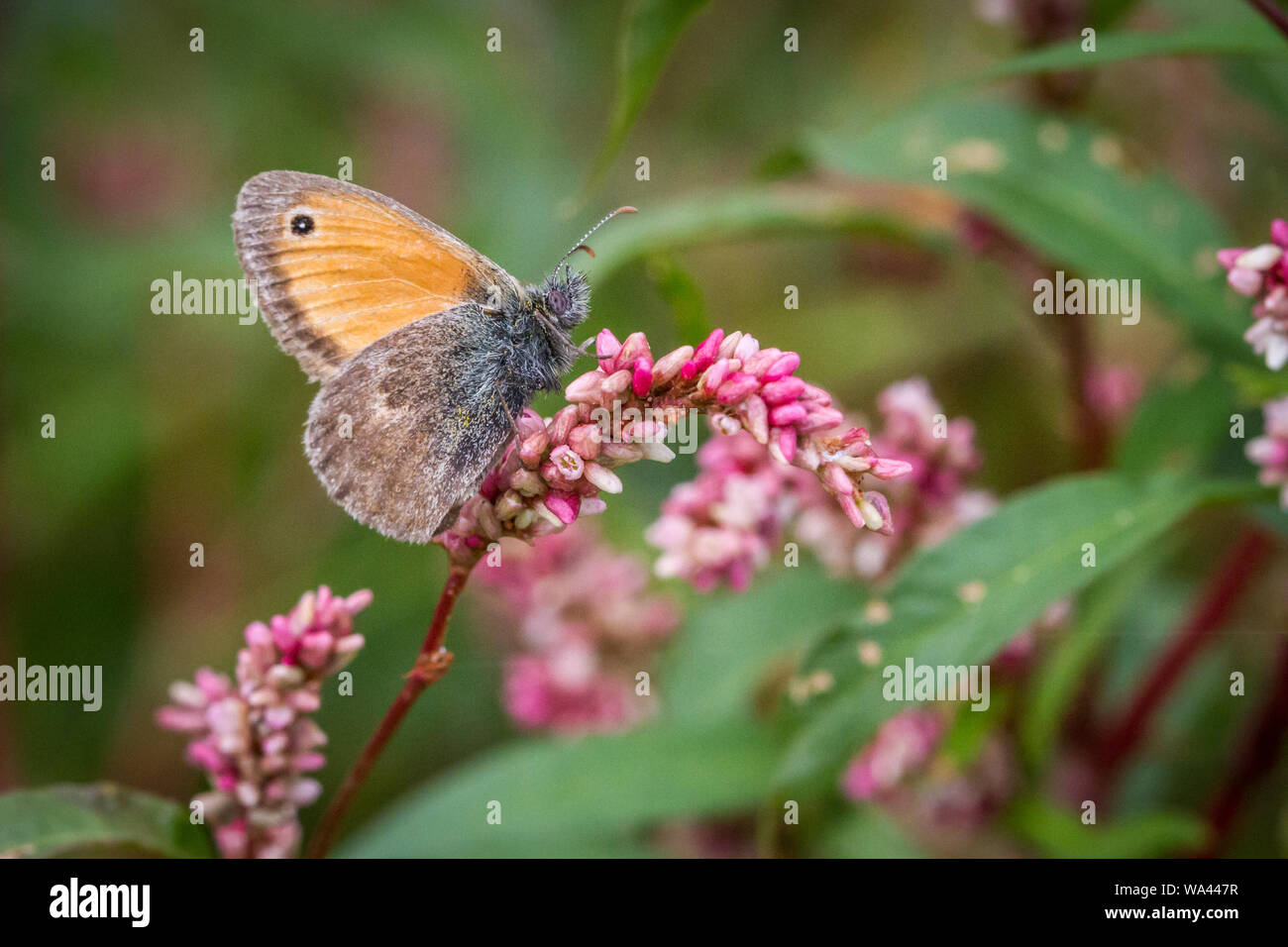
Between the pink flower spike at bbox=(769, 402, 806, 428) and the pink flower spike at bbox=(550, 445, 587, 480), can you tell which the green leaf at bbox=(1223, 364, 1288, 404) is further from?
the pink flower spike at bbox=(550, 445, 587, 480)

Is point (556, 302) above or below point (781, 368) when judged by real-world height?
above

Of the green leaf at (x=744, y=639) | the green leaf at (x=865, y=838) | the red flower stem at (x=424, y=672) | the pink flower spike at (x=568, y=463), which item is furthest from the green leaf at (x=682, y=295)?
the green leaf at (x=865, y=838)

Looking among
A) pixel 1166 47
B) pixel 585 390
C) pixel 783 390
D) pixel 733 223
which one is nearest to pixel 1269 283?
pixel 1166 47

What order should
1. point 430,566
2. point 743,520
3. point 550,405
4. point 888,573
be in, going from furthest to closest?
point 430,566 < point 550,405 < point 888,573 < point 743,520

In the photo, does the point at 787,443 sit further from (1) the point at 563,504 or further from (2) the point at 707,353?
(1) the point at 563,504

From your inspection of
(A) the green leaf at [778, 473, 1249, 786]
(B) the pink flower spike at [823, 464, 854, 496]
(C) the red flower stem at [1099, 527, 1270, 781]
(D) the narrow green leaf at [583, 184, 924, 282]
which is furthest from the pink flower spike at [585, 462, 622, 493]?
(C) the red flower stem at [1099, 527, 1270, 781]

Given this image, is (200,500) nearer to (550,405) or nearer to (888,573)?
(550,405)
